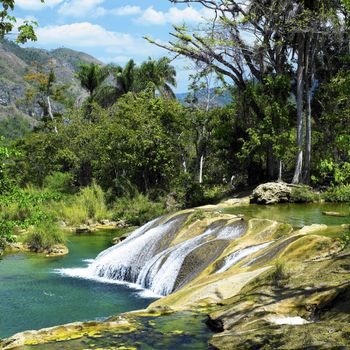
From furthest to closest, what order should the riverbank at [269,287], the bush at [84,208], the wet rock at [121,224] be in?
the bush at [84,208] < the wet rock at [121,224] < the riverbank at [269,287]

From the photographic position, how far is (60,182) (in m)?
39.0

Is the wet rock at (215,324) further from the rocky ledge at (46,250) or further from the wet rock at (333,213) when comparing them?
the rocky ledge at (46,250)

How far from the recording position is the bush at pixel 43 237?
23172 mm

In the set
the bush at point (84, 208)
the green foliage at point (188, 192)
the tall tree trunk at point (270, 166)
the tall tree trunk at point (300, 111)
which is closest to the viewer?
the tall tree trunk at point (300, 111)

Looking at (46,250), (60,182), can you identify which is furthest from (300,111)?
(60,182)

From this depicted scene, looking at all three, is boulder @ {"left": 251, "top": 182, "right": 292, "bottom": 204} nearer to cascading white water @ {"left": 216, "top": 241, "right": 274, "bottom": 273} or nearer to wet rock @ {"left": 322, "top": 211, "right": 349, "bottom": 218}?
wet rock @ {"left": 322, "top": 211, "right": 349, "bottom": 218}

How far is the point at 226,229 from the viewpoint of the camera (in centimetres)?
1698

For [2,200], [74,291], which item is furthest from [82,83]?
[2,200]

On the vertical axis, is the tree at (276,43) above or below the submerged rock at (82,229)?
above

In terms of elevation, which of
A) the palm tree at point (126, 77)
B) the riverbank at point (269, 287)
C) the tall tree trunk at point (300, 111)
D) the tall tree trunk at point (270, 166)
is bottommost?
the riverbank at point (269, 287)

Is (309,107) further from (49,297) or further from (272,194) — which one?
(49,297)

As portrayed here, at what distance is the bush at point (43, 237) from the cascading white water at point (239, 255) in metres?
11.3

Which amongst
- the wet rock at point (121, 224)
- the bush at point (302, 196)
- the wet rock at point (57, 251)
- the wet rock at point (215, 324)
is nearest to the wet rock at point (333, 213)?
the bush at point (302, 196)

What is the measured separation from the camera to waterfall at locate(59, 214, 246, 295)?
15.8 m
